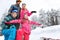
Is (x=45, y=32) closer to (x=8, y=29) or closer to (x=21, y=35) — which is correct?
(x=21, y=35)

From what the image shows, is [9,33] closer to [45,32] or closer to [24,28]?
[24,28]

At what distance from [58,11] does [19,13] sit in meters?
0.32

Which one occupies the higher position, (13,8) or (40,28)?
(13,8)

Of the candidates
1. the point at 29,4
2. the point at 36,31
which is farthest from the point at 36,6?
the point at 36,31

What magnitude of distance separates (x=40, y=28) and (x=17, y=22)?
0.64ft

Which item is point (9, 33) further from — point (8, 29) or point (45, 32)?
point (45, 32)

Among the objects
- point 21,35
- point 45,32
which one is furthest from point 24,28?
point 45,32

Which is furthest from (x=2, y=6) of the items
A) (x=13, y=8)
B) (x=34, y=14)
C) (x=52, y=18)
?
(x=52, y=18)

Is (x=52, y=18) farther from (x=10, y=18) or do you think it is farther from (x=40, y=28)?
(x=10, y=18)

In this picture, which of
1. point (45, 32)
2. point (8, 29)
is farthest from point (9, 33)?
point (45, 32)

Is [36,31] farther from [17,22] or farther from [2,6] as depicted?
[2,6]

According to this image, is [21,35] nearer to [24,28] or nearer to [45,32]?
[24,28]

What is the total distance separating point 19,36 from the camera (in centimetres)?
222

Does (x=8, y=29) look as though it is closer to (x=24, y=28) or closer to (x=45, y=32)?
(x=24, y=28)
